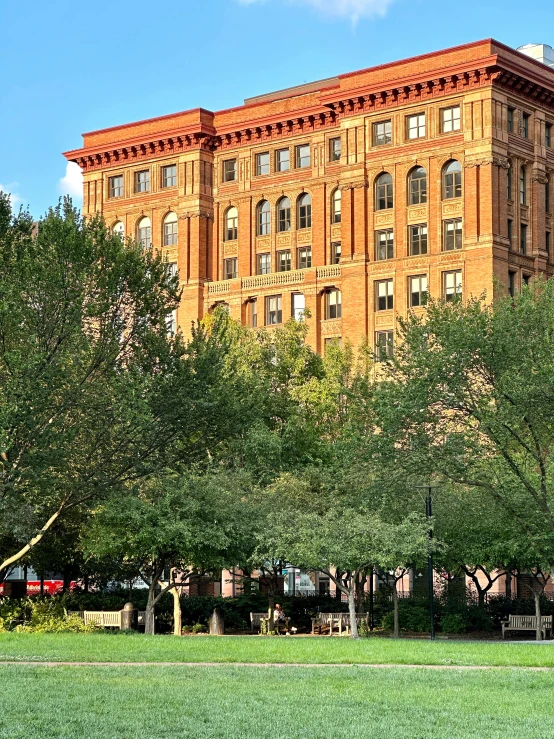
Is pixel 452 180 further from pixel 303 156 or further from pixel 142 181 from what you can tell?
pixel 142 181

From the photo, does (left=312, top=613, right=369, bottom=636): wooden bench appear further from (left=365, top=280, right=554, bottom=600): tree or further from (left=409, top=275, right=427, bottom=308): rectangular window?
(left=409, top=275, right=427, bottom=308): rectangular window

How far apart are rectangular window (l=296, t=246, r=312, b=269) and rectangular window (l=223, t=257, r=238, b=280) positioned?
575cm

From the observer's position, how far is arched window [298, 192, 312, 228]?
9362cm

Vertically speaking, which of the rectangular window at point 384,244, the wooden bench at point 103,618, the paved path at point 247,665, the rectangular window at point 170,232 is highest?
the rectangular window at point 170,232

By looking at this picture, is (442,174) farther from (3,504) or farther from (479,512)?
(3,504)

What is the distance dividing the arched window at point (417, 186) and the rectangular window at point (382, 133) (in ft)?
10.2

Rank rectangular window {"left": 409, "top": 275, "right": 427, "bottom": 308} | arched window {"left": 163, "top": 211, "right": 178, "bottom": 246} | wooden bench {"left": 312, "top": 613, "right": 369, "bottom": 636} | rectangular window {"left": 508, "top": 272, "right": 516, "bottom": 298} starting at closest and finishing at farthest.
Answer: wooden bench {"left": 312, "top": 613, "right": 369, "bottom": 636} → rectangular window {"left": 508, "top": 272, "right": 516, "bottom": 298} → rectangular window {"left": 409, "top": 275, "right": 427, "bottom": 308} → arched window {"left": 163, "top": 211, "right": 178, "bottom": 246}

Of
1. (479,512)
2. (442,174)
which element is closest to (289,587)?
(442,174)

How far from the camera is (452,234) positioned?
86.0 metres

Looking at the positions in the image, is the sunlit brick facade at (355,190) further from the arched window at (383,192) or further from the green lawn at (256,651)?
the green lawn at (256,651)

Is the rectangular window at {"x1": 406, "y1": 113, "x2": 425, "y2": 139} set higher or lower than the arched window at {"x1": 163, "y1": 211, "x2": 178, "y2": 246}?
higher

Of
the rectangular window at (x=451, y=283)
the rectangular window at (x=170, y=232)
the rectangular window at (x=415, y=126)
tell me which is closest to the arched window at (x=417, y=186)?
the rectangular window at (x=415, y=126)

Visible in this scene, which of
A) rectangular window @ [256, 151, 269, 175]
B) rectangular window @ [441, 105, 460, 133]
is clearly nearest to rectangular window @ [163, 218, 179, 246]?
rectangular window @ [256, 151, 269, 175]

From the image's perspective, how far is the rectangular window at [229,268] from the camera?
320 feet
